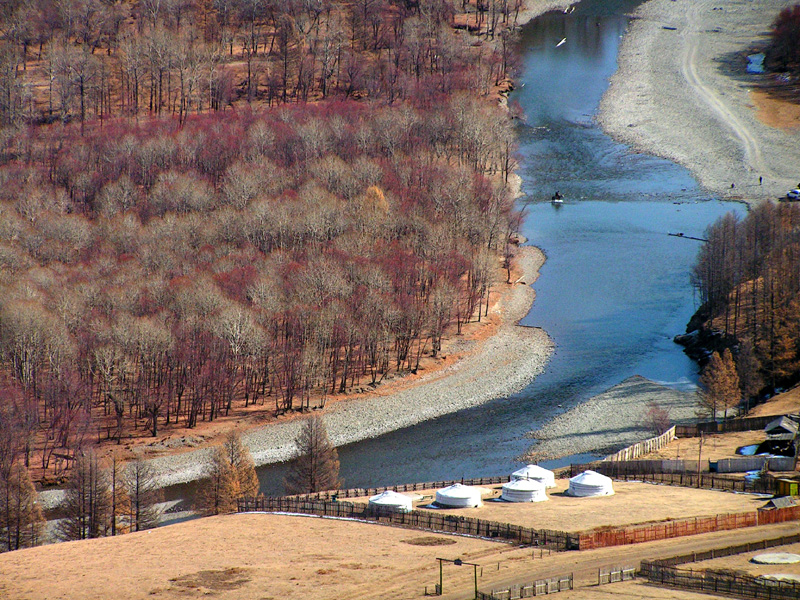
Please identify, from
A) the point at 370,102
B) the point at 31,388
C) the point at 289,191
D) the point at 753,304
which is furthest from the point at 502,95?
the point at 31,388

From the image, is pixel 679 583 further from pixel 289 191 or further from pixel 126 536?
pixel 289 191

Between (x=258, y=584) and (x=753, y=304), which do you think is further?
(x=753, y=304)

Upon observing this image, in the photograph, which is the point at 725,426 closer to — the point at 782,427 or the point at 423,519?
the point at 782,427

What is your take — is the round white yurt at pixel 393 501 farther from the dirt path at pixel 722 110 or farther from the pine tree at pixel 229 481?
the dirt path at pixel 722 110

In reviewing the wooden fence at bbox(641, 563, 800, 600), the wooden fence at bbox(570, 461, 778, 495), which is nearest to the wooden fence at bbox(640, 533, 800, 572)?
the wooden fence at bbox(641, 563, 800, 600)

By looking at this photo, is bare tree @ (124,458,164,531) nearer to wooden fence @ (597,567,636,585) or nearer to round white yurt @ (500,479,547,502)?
round white yurt @ (500,479,547,502)

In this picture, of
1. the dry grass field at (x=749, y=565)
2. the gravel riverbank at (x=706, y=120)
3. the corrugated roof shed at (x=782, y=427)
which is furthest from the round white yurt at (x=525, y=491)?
the gravel riverbank at (x=706, y=120)
